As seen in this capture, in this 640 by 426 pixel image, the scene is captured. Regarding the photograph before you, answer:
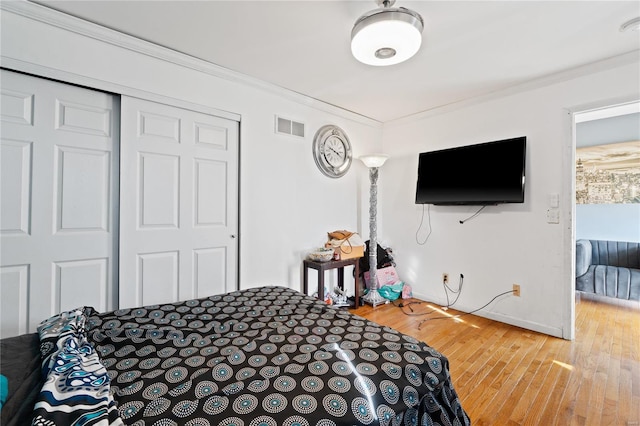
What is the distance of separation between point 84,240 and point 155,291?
0.62 metres

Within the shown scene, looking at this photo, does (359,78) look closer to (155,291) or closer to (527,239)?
(527,239)

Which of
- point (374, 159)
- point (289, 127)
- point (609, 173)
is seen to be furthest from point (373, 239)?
point (609, 173)

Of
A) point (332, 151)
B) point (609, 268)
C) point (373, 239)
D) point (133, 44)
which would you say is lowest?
point (609, 268)

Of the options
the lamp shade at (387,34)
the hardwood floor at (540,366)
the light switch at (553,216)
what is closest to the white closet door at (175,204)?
the lamp shade at (387,34)

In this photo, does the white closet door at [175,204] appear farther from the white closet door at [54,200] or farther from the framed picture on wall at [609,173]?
the framed picture on wall at [609,173]

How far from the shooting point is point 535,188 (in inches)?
109

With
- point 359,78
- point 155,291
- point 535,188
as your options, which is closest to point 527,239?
point 535,188

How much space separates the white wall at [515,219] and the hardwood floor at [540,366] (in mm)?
327

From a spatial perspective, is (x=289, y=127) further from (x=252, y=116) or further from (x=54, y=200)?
(x=54, y=200)

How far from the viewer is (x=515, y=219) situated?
2891 mm

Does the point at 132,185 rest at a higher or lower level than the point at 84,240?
higher

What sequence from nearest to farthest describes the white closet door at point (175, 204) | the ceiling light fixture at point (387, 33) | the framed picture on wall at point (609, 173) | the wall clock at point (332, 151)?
the ceiling light fixture at point (387, 33)
the white closet door at point (175, 204)
the wall clock at point (332, 151)
the framed picture on wall at point (609, 173)

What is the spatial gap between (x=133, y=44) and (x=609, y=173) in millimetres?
5709

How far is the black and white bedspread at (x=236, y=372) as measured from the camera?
0.77 metres
